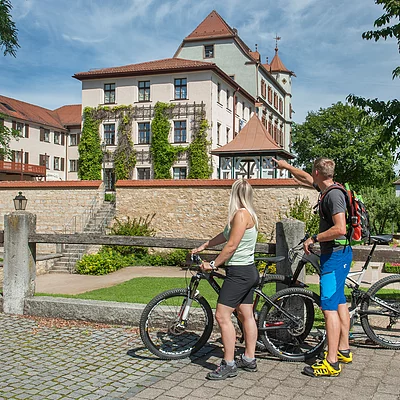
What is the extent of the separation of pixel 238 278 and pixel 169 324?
3.48 feet

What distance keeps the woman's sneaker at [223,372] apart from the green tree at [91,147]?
36019 millimetres

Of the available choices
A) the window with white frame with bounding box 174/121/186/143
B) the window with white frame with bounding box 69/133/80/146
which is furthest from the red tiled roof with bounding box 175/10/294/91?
the window with white frame with bounding box 69/133/80/146

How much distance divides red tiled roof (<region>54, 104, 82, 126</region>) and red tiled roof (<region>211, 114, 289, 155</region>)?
3174cm

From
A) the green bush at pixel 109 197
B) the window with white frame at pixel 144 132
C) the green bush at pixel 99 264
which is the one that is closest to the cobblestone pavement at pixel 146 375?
the green bush at pixel 99 264

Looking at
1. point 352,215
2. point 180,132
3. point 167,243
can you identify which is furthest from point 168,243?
point 180,132

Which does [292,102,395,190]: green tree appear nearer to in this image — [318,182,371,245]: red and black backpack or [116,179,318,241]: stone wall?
[116,179,318,241]: stone wall

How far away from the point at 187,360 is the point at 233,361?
741 millimetres

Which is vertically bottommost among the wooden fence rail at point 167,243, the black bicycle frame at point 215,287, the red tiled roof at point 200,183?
the black bicycle frame at point 215,287

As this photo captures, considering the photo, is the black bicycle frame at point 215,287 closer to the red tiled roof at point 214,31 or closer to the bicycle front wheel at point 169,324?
the bicycle front wheel at point 169,324

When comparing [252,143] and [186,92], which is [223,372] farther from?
[186,92]

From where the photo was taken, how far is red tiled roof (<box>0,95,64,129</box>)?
51650 mm

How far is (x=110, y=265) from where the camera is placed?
22984 millimetres

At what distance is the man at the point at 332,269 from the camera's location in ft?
16.1

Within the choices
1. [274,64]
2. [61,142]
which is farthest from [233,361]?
[274,64]
